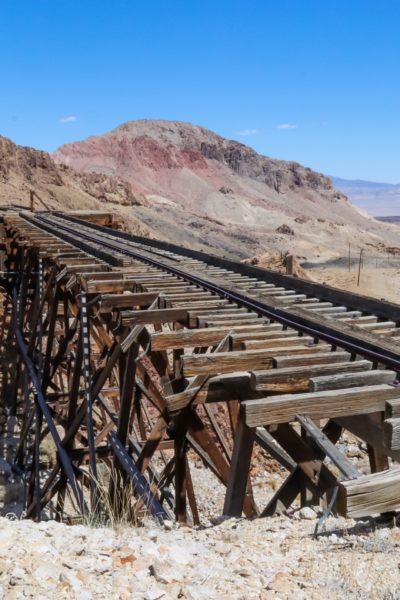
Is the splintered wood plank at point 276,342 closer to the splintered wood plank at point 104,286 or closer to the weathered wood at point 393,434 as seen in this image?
the weathered wood at point 393,434

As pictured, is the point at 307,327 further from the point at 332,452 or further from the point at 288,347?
the point at 332,452

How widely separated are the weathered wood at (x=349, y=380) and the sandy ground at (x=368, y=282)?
1992cm

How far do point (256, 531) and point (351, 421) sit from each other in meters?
0.78

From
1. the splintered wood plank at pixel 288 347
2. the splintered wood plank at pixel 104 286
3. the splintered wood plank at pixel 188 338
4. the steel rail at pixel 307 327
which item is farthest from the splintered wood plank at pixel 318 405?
the splintered wood plank at pixel 104 286

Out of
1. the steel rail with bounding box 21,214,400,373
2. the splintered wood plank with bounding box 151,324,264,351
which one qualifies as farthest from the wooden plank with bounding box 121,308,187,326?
the steel rail with bounding box 21,214,400,373

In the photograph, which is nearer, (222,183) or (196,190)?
(196,190)

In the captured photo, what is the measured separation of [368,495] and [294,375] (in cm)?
121

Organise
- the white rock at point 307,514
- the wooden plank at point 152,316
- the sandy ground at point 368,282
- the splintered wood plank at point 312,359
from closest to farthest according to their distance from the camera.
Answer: the white rock at point 307,514, the splintered wood plank at point 312,359, the wooden plank at point 152,316, the sandy ground at point 368,282

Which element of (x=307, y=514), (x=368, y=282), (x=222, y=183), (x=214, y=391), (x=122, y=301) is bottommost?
(x=307, y=514)

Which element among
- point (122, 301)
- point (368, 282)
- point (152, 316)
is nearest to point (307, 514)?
point (152, 316)

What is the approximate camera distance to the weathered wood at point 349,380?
3.33 meters

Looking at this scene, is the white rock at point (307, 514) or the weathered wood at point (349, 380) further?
the white rock at point (307, 514)

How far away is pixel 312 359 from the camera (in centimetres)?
391

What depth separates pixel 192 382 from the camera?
3912mm
